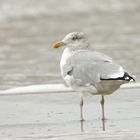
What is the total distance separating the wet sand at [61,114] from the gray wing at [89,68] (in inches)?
16.6

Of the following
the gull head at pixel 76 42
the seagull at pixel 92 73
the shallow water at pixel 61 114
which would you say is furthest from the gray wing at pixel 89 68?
the shallow water at pixel 61 114

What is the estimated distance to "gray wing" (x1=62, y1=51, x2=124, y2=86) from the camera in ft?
24.3

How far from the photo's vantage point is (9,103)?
8.52m

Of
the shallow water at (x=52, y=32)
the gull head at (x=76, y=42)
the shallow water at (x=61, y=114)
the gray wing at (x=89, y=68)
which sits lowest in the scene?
the shallow water at (x=61, y=114)

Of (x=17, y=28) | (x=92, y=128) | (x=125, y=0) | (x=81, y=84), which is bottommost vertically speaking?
(x=92, y=128)

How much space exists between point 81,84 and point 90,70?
0.66ft

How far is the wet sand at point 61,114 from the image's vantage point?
6.89 m

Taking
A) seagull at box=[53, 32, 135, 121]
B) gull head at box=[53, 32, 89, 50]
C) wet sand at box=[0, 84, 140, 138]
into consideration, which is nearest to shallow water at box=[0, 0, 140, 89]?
wet sand at box=[0, 84, 140, 138]

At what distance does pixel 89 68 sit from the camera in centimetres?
764

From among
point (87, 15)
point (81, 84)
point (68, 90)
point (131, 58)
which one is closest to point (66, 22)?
point (87, 15)

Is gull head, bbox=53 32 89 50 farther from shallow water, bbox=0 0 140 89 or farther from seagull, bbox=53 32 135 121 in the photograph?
shallow water, bbox=0 0 140 89

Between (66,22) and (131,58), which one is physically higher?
(66,22)

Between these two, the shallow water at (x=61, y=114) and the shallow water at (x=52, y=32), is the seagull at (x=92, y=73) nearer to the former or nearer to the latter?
the shallow water at (x=61, y=114)

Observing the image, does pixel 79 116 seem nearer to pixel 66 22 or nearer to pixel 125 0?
pixel 66 22
